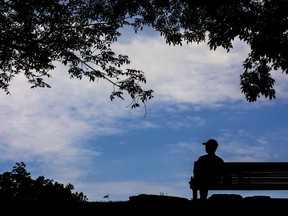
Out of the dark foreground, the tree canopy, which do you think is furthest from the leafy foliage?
the dark foreground

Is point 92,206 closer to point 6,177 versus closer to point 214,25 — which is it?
point 214,25

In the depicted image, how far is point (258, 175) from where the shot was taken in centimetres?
1085

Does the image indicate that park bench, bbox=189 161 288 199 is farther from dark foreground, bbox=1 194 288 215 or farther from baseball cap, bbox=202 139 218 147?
dark foreground, bbox=1 194 288 215

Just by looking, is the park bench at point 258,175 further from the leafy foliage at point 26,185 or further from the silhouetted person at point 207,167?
the leafy foliage at point 26,185

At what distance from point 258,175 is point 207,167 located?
5.32ft

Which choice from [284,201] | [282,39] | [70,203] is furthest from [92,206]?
[282,39]

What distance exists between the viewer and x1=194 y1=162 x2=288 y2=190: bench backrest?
10680 millimetres

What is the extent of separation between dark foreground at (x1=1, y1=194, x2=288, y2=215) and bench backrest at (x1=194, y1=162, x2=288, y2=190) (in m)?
3.37

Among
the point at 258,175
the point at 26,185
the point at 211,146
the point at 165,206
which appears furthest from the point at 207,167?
the point at 26,185

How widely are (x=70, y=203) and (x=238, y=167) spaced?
463 cm

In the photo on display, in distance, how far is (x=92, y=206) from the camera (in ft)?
24.4

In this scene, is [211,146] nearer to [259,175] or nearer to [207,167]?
[207,167]

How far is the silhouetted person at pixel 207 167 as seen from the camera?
32.4ft

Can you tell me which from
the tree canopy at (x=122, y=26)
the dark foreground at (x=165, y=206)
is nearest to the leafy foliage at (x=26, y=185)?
the tree canopy at (x=122, y=26)
